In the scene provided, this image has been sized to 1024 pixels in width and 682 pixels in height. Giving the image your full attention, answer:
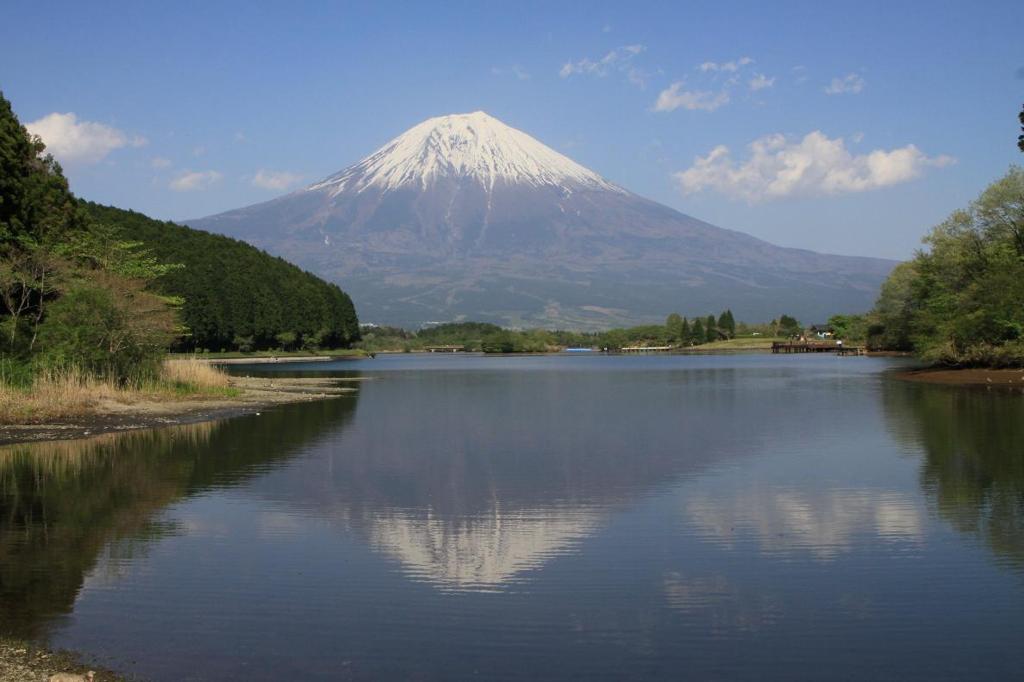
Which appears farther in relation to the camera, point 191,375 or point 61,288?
point 191,375

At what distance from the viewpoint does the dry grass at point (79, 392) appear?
23.2 meters

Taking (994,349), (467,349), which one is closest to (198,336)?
(467,349)

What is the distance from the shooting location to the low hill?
300 ft

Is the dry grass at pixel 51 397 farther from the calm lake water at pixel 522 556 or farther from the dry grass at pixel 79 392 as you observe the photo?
the calm lake water at pixel 522 556

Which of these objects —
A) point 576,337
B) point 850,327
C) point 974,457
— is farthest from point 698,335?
point 974,457

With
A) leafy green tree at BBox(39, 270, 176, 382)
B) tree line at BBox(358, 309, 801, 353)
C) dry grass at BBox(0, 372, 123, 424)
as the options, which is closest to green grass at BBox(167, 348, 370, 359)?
tree line at BBox(358, 309, 801, 353)

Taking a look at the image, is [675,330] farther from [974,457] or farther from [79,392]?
[974,457]

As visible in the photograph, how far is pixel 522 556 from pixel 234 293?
295ft

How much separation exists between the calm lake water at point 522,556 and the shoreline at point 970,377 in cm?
2202

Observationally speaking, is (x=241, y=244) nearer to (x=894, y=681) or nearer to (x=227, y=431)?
(x=227, y=431)

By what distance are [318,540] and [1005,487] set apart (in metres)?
10.3

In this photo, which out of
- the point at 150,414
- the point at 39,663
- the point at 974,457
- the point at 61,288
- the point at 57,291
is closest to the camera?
the point at 39,663

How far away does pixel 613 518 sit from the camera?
12.9m

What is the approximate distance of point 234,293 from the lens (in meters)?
96.0
